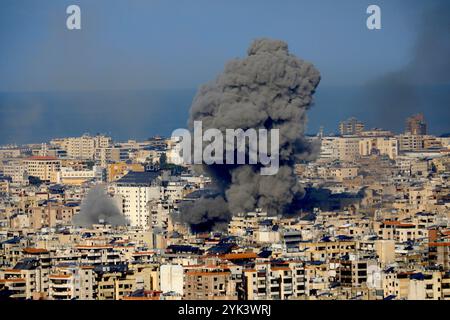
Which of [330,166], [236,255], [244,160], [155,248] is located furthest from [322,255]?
[330,166]

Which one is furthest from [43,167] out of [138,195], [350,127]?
[138,195]

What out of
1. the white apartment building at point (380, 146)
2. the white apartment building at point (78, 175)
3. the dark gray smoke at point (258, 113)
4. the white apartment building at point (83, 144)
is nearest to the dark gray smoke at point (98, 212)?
the dark gray smoke at point (258, 113)

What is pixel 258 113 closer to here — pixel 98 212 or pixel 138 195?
pixel 98 212

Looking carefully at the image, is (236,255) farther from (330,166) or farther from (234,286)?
(330,166)

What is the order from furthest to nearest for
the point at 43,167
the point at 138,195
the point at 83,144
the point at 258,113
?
the point at 83,144 → the point at 43,167 → the point at 138,195 → the point at 258,113

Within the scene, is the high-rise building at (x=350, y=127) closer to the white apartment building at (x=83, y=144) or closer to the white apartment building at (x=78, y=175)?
the white apartment building at (x=78, y=175)
